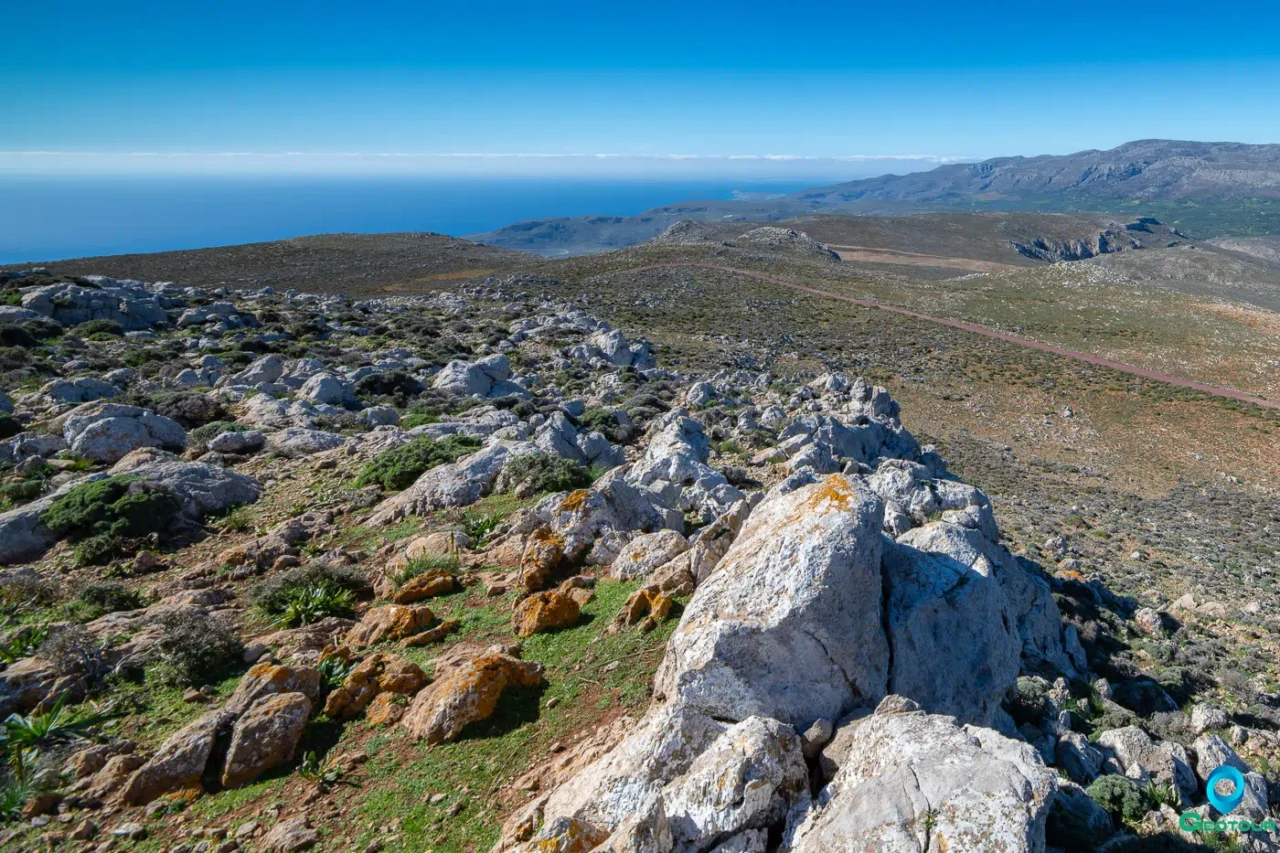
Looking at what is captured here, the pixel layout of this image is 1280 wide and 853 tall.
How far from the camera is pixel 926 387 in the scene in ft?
113

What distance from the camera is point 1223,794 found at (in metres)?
6.24

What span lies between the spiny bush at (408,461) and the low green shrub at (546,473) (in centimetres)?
194

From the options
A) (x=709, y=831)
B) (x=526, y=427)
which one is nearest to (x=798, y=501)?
(x=709, y=831)

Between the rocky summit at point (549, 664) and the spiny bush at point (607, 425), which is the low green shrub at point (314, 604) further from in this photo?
the spiny bush at point (607, 425)

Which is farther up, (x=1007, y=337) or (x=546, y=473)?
(x=546, y=473)

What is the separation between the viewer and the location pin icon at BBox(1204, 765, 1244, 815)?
609 centimetres

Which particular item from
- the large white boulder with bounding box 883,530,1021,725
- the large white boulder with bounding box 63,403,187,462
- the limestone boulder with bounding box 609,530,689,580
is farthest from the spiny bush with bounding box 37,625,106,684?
the large white boulder with bounding box 883,530,1021,725

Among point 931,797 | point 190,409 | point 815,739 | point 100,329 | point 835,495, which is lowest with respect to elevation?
point 815,739

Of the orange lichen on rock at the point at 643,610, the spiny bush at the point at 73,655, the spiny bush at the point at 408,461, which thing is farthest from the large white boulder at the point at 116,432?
the orange lichen on rock at the point at 643,610

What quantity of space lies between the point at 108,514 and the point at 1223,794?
16.1 m

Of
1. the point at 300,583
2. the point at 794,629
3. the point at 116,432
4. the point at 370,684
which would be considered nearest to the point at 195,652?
the point at 300,583

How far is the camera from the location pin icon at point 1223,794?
6090mm

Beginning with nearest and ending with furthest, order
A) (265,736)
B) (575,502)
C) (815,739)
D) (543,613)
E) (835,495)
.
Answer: (815,739), (265,736), (835,495), (543,613), (575,502)

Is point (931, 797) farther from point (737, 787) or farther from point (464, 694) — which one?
point (464, 694)
